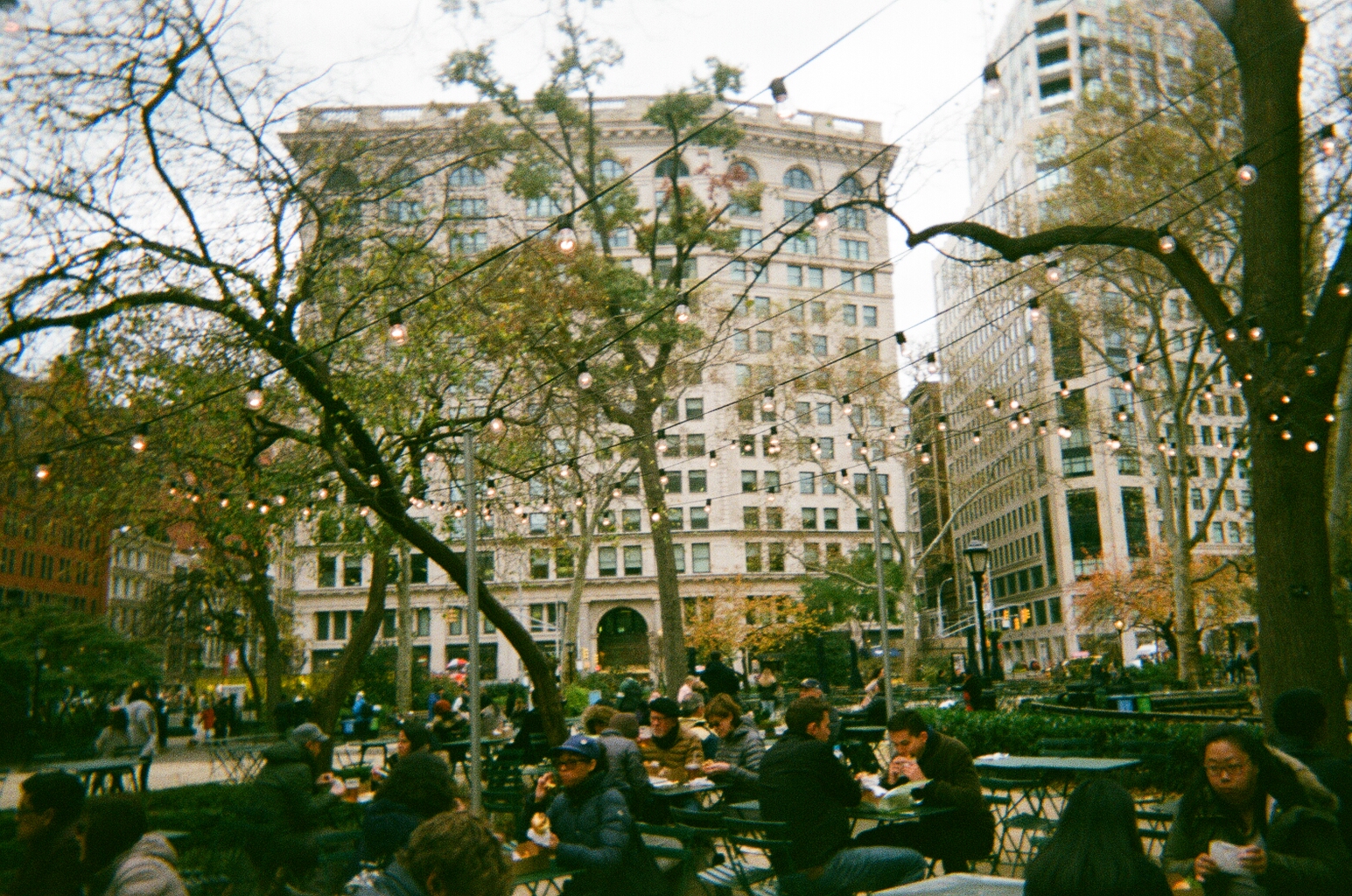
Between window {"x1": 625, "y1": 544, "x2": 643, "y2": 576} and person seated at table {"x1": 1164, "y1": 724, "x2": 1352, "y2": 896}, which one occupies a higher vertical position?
window {"x1": 625, "y1": 544, "x2": 643, "y2": 576}

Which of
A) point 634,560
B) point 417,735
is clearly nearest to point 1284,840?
point 417,735

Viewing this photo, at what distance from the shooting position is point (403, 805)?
5543 mm

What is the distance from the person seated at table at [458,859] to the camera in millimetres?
3271

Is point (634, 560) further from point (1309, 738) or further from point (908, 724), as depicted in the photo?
point (1309, 738)

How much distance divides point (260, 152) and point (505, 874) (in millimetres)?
11559

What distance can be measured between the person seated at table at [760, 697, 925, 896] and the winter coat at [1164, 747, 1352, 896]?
1770mm

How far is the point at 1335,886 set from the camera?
4148 mm

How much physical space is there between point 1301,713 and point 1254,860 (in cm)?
Result: 154

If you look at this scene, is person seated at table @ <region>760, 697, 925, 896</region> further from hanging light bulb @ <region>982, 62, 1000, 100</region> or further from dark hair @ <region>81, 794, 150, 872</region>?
hanging light bulb @ <region>982, 62, 1000, 100</region>

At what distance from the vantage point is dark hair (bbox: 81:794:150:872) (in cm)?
443

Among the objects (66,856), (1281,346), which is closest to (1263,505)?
(1281,346)

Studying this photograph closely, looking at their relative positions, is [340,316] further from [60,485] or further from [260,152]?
[60,485]

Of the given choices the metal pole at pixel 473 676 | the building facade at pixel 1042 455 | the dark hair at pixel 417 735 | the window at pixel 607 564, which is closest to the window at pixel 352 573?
the window at pixel 607 564

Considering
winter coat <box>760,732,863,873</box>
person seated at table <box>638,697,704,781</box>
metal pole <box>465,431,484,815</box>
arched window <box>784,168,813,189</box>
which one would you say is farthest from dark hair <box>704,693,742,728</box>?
arched window <box>784,168,813,189</box>
